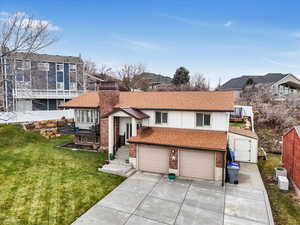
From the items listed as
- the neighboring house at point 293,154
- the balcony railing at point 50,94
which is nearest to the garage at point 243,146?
the neighboring house at point 293,154

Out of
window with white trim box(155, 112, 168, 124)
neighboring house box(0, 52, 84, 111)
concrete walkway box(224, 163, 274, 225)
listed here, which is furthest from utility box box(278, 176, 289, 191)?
neighboring house box(0, 52, 84, 111)

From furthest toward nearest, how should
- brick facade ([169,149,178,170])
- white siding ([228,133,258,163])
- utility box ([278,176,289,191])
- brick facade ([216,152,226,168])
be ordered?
white siding ([228,133,258,163]) < brick facade ([169,149,178,170]) < brick facade ([216,152,226,168]) < utility box ([278,176,289,191])

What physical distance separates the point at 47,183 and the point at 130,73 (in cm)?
4113

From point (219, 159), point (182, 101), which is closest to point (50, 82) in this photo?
point (182, 101)

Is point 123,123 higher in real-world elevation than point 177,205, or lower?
higher

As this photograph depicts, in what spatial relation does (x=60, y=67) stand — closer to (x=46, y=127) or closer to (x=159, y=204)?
(x=46, y=127)

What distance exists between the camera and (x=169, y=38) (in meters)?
24.9

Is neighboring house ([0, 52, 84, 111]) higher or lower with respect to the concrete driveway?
higher

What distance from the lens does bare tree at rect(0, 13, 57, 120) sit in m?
12.6

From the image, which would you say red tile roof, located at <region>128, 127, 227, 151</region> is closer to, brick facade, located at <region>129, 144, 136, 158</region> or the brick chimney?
brick facade, located at <region>129, 144, 136, 158</region>

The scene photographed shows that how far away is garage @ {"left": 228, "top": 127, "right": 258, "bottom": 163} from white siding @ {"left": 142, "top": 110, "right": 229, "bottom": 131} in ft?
12.8

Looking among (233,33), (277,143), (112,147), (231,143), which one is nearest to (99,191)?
(112,147)

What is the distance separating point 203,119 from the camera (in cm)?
1366

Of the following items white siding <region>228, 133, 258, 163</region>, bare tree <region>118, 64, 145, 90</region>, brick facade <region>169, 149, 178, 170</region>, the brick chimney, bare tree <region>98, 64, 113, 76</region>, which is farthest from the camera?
bare tree <region>118, 64, 145, 90</region>
